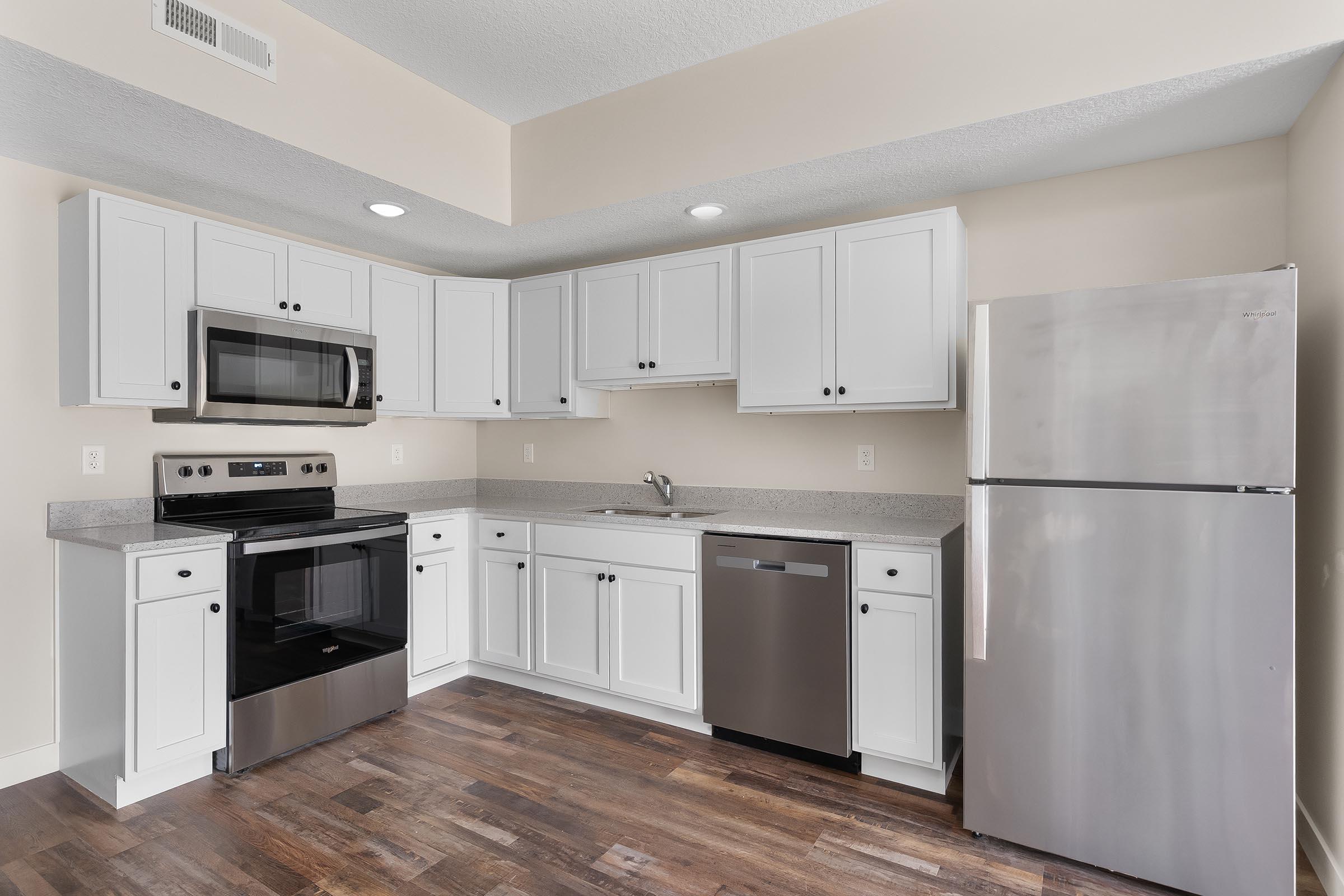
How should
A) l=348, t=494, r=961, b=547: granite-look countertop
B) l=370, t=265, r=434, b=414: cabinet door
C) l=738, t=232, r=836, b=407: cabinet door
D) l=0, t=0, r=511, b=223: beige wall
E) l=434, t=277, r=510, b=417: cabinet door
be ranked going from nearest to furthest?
1. l=0, t=0, r=511, b=223: beige wall
2. l=348, t=494, r=961, b=547: granite-look countertop
3. l=738, t=232, r=836, b=407: cabinet door
4. l=370, t=265, r=434, b=414: cabinet door
5. l=434, t=277, r=510, b=417: cabinet door

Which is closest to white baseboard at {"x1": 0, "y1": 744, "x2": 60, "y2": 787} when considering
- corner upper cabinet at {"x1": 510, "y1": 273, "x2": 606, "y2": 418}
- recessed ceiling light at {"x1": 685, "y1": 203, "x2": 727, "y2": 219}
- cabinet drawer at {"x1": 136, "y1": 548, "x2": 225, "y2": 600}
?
cabinet drawer at {"x1": 136, "y1": 548, "x2": 225, "y2": 600}

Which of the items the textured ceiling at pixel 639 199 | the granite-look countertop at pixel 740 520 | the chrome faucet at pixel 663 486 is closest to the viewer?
the textured ceiling at pixel 639 199

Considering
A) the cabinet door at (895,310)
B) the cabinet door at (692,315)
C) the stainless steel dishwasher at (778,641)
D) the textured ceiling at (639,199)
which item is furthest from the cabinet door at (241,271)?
the cabinet door at (895,310)

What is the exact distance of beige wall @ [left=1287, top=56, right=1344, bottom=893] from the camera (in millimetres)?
1919

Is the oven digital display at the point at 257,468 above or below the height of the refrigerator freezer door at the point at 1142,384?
below

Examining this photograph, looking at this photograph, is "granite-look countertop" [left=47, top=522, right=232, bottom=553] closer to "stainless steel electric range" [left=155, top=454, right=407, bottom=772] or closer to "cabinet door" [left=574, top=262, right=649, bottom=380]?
"stainless steel electric range" [left=155, top=454, right=407, bottom=772]

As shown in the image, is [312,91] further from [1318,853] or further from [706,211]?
[1318,853]

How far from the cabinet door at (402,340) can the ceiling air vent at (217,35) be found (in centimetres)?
122

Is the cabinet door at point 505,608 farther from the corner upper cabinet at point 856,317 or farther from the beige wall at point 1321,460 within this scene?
the beige wall at point 1321,460

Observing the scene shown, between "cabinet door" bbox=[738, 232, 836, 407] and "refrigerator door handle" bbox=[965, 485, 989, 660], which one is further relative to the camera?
"cabinet door" bbox=[738, 232, 836, 407]

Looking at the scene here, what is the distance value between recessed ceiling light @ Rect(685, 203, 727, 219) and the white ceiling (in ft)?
1.71

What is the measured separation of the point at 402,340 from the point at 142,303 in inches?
45.6

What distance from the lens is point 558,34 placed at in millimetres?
2549

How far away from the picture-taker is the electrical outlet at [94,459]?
2.74 meters
